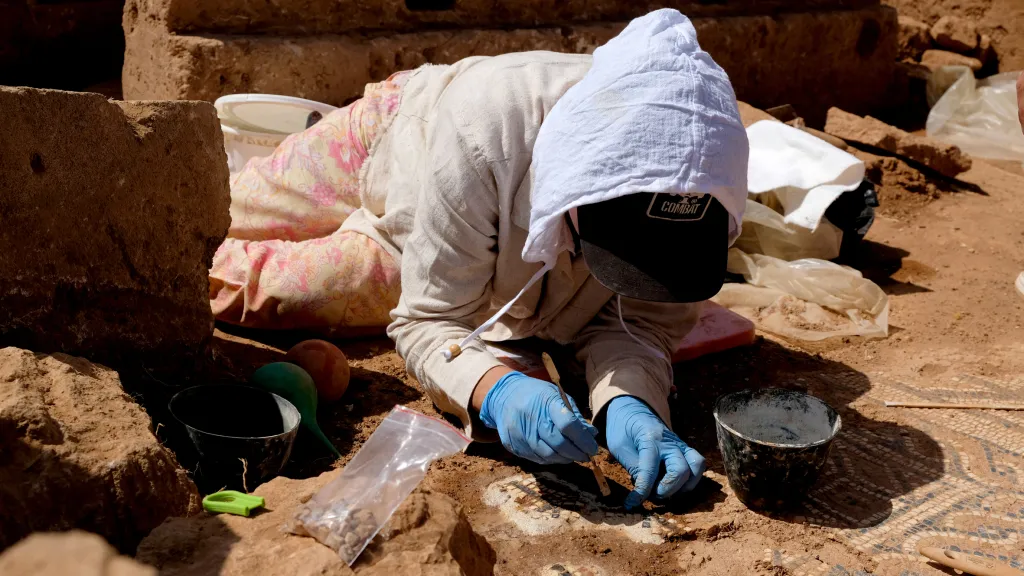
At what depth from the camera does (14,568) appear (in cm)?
100

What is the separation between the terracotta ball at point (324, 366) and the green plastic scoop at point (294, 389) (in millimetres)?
170

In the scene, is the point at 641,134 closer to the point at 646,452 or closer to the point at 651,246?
the point at 651,246

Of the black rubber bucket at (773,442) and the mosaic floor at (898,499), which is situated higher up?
the black rubber bucket at (773,442)

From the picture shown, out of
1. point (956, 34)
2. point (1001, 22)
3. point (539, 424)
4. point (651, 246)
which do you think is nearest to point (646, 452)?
point (539, 424)

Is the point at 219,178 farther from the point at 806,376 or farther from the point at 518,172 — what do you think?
the point at 806,376

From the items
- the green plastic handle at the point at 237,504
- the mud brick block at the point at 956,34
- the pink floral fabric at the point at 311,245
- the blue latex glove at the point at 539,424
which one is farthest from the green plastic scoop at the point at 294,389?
the mud brick block at the point at 956,34

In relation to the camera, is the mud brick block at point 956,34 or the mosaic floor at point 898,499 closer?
the mosaic floor at point 898,499

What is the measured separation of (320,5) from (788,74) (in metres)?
3.43

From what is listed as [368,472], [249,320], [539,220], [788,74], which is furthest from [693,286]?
[788,74]

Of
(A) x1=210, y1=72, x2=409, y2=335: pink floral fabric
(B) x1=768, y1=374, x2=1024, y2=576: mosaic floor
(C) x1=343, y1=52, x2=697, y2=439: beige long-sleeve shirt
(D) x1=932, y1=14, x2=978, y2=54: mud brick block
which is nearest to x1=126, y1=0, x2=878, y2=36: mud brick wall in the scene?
(A) x1=210, y1=72, x2=409, y2=335: pink floral fabric

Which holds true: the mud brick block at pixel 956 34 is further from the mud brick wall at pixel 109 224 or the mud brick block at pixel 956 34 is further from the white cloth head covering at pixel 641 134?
the mud brick wall at pixel 109 224

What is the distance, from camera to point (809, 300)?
4.14m

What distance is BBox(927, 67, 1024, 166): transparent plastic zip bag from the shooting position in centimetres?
668

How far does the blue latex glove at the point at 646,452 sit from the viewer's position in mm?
2541
